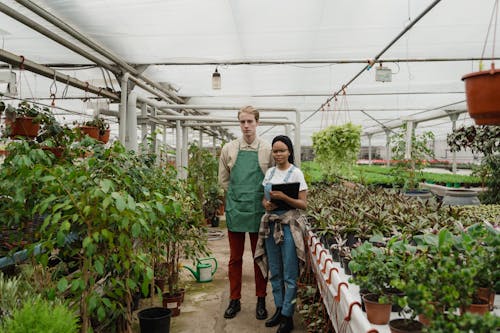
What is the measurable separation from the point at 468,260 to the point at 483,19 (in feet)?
11.2

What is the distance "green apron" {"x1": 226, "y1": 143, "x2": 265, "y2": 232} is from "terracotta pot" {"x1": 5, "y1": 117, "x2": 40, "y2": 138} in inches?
60.9

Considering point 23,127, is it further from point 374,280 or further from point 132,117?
point 374,280

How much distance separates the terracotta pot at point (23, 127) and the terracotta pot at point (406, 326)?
2824 millimetres

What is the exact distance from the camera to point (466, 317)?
40.1 inches

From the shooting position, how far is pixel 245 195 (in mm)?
3244

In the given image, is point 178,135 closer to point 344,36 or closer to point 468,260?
point 344,36

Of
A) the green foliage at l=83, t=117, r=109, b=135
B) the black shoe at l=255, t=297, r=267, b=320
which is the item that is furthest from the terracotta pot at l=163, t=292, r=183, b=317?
the green foliage at l=83, t=117, r=109, b=135

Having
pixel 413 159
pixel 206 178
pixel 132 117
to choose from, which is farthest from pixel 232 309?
pixel 206 178

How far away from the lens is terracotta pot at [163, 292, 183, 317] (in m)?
3.34

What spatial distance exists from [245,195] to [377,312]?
1.81 meters

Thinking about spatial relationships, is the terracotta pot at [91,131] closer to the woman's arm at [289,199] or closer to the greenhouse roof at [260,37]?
the greenhouse roof at [260,37]

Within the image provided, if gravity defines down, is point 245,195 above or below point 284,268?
above

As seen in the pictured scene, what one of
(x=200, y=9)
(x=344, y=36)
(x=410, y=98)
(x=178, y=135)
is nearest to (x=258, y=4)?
(x=200, y=9)

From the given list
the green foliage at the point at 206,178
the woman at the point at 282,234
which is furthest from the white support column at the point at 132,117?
the green foliage at the point at 206,178
